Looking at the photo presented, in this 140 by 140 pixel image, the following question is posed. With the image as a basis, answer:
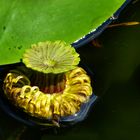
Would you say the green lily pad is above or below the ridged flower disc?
above

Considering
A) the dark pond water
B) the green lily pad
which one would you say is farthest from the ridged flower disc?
the dark pond water

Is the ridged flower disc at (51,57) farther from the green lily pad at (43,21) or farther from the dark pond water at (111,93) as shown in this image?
the dark pond water at (111,93)

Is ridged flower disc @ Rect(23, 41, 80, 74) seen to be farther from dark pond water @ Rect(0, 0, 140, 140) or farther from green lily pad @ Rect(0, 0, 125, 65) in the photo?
dark pond water @ Rect(0, 0, 140, 140)

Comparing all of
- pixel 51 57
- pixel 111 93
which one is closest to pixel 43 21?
pixel 51 57

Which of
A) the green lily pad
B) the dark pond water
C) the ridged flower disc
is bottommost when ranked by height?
the dark pond water

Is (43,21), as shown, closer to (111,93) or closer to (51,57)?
(51,57)

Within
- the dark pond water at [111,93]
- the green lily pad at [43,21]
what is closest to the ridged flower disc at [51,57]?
the green lily pad at [43,21]
